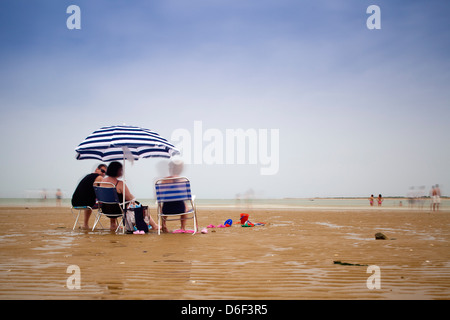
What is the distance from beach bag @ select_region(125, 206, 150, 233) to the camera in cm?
741

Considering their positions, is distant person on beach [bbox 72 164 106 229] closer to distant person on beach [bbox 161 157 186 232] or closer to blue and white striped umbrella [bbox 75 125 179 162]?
blue and white striped umbrella [bbox 75 125 179 162]

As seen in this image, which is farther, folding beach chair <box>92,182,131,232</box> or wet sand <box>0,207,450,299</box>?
folding beach chair <box>92,182,131,232</box>

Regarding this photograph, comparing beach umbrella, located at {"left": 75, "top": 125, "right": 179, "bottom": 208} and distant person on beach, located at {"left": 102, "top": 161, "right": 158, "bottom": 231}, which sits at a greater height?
beach umbrella, located at {"left": 75, "top": 125, "right": 179, "bottom": 208}

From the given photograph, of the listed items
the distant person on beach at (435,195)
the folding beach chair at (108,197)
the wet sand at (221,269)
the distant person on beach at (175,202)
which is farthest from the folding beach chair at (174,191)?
the distant person on beach at (435,195)

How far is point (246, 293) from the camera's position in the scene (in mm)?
2924

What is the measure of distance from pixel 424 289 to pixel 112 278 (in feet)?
9.60

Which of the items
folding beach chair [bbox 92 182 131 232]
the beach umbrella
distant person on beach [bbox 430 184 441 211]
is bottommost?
distant person on beach [bbox 430 184 441 211]

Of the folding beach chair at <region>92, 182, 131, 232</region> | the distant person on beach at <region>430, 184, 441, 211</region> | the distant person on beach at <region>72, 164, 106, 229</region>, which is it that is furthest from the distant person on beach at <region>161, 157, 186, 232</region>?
the distant person on beach at <region>430, 184, 441, 211</region>

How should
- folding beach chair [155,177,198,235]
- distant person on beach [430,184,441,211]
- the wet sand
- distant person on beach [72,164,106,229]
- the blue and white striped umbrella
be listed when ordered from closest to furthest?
the wet sand, folding beach chair [155,177,198,235], the blue and white striped umbrella, distant person on beach [72,164,106,229], distant person on beach [430,184,441,211]

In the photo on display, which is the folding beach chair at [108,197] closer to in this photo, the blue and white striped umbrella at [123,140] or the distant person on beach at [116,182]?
the distant person on beach at [116,182]

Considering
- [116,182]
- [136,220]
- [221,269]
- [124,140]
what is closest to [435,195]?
[136,220]
